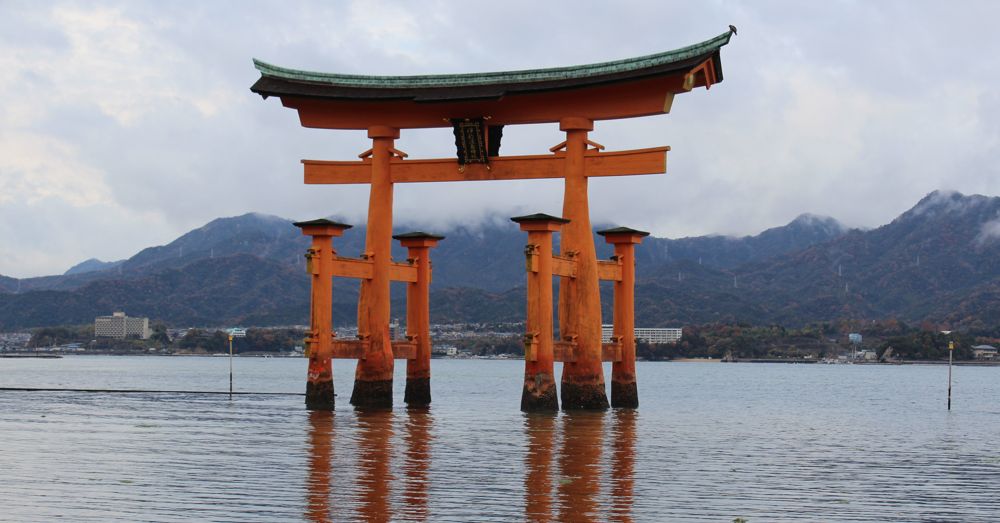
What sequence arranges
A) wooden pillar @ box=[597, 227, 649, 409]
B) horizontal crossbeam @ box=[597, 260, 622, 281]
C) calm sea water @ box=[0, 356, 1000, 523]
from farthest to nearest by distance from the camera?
wooden pillar @ box=[597, 227, 649, 409]
horizontal crossbeam @ box=[597, 260, 622, 281]
calm sea water @ box=[0, 356, 1000, 523]

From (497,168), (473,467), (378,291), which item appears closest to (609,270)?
(497,168)

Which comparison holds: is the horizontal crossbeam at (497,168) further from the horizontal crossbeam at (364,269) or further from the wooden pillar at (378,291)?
the horizontal crossbeam at (364,269)

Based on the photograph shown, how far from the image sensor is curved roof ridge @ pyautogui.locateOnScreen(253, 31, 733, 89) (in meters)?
38.6

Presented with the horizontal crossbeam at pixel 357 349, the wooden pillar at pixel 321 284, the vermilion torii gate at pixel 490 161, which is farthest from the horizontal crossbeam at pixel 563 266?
the wooden pillar at pixel 321 284

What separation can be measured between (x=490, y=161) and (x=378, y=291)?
5701 mm

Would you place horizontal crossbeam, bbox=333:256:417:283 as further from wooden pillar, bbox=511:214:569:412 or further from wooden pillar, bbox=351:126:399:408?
wooden pillar, bbox=511:214:569:412

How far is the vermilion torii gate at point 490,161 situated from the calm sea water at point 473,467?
2.15 meters

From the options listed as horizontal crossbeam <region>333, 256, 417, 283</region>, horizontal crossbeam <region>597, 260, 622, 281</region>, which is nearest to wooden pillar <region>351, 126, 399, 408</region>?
horizontal crossbeam <region>333, 256, 417, 283</region>

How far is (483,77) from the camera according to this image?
41781mm

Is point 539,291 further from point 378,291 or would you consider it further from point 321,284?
point 321,284

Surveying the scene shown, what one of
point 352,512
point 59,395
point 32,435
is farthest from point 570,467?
point 59,395

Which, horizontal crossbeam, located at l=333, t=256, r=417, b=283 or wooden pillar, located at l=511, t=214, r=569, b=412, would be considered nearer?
wooden pillar, located at l=511, t=214, r=569, b=412

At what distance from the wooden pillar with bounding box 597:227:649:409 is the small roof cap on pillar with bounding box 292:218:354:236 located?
10433 mm

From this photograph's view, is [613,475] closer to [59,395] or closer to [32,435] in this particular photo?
[32,435]
